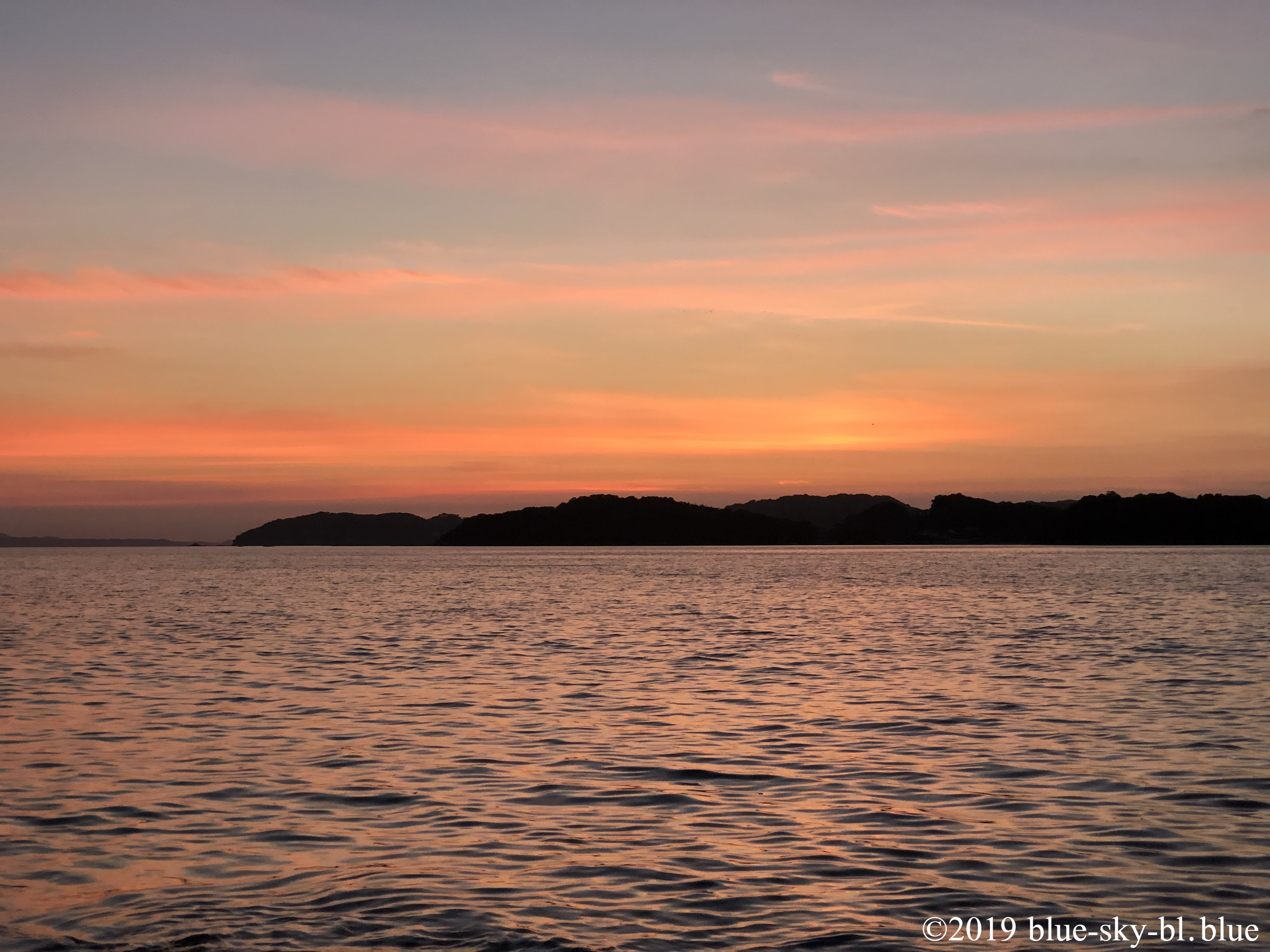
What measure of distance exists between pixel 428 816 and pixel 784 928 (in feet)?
23.7

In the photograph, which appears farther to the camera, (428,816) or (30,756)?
(30,756)

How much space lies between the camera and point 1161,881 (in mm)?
14289

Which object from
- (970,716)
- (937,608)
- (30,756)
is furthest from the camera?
(937,608)

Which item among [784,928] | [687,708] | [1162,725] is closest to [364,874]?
[784,928]

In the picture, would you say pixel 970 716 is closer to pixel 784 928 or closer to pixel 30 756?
pixel 784 928

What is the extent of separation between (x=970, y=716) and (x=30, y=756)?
2048 cm

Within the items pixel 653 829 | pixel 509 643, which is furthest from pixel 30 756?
pixel 509 643

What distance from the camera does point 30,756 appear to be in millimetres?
23078

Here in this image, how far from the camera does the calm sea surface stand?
521 inches

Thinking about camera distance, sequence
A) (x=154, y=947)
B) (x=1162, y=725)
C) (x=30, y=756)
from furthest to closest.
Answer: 1. (x=1162, y=725)
2. (x=30, y=756)
3. (x=154, y=947)

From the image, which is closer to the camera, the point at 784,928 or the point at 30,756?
the point at 784,928

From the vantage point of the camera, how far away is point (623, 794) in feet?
64.9

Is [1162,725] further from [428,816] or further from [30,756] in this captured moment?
[30,756]

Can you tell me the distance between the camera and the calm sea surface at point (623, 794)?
43.4ft
